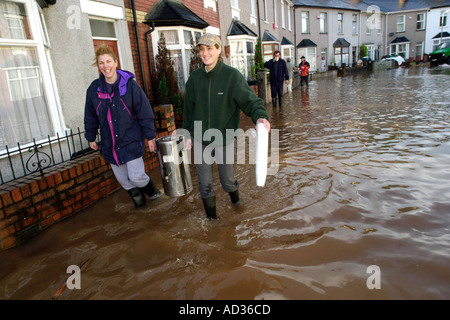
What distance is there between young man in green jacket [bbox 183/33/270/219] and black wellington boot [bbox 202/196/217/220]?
12mm

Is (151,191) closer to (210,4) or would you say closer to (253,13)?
(210,4)

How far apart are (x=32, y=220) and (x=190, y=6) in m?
9.45

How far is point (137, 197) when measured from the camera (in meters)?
4.24

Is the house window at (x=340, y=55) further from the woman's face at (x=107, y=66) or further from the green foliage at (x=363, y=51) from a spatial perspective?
the woman's face at (x=107, y=66)

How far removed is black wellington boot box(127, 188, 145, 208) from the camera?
4.20m

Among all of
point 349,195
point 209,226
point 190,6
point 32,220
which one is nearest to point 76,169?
point 32,220

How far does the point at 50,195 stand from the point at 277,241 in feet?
9.07

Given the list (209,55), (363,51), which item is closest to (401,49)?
(363,51)

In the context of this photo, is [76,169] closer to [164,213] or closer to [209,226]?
[164,213]

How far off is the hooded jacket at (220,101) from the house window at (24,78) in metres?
2.67

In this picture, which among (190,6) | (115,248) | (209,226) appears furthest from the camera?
(190,6)

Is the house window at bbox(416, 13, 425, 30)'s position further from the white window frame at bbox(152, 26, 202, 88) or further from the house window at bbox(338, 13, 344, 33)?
the white window frame at bbox(152, 26, 202, 88)
